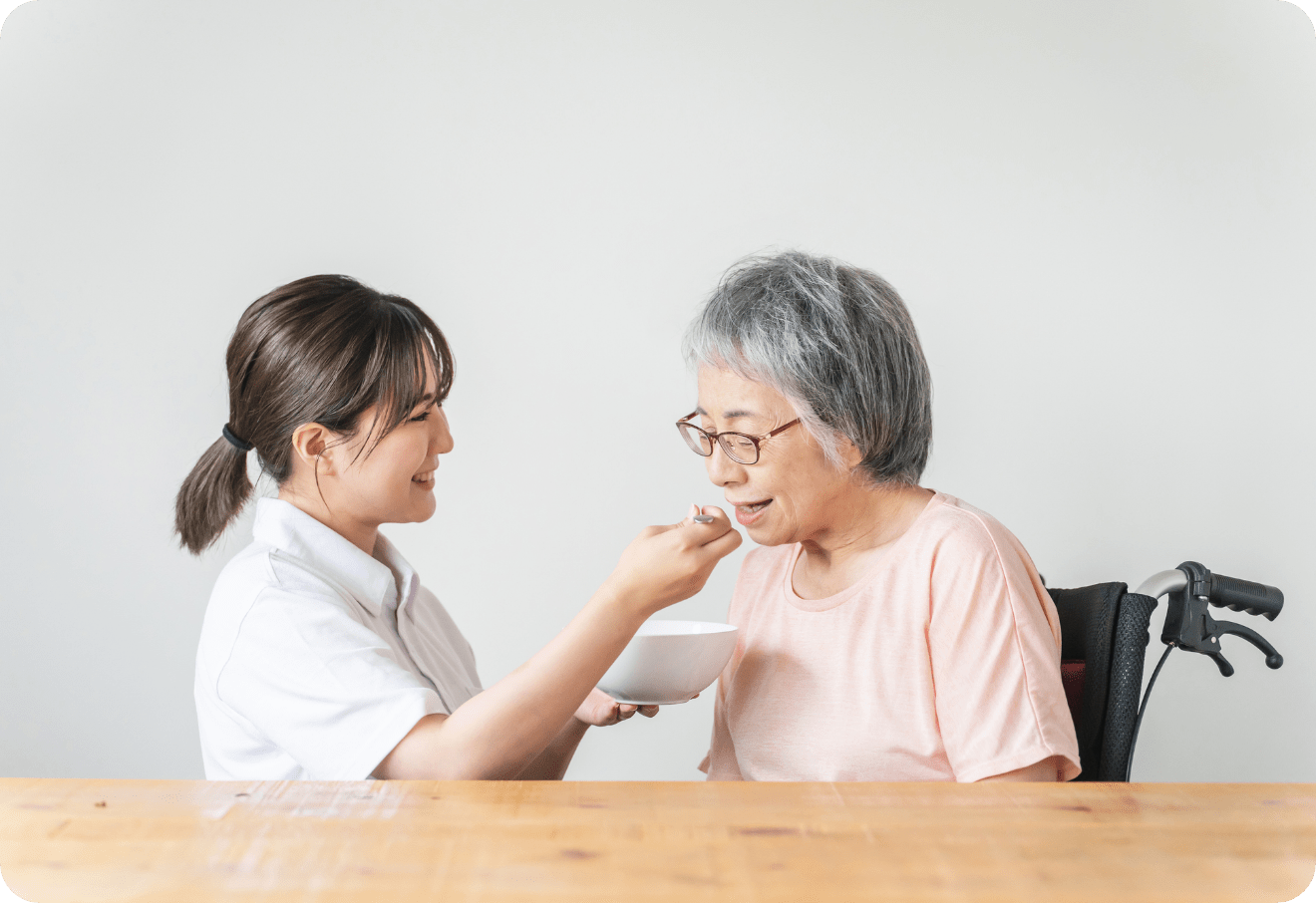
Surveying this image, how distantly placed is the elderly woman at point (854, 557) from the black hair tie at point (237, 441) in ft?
1.98

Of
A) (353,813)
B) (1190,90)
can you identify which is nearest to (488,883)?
(353,813)

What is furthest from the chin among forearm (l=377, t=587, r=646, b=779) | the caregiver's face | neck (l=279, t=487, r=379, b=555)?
neck (l=279, t=487, r=379, b=555)

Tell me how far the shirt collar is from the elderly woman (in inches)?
18.7

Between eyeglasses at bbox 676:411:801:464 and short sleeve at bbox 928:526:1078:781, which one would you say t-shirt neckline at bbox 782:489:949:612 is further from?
eyeglasses at bbox 676:411:801:464

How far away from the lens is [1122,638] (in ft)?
3.97

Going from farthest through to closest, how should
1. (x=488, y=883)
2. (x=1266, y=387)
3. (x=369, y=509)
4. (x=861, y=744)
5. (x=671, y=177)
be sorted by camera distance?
(x=671, y=177) < (x=1266, y=387) < (x=369, y=509) < (x=861, y=744) < (x=488, y=883)

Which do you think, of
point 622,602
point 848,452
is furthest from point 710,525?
point 848,452

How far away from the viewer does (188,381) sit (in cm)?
218

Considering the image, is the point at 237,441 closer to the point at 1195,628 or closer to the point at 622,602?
the point at 622,602

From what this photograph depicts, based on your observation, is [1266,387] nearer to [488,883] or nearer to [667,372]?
[667,372]

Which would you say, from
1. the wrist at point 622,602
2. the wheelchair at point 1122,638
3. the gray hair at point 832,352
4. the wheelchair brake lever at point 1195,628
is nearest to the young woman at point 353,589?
the wrist at point 622,602

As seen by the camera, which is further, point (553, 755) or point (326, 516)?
point (553, 755)

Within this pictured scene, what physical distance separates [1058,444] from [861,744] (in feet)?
3.70

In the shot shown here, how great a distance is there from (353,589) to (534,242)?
1.13 m
